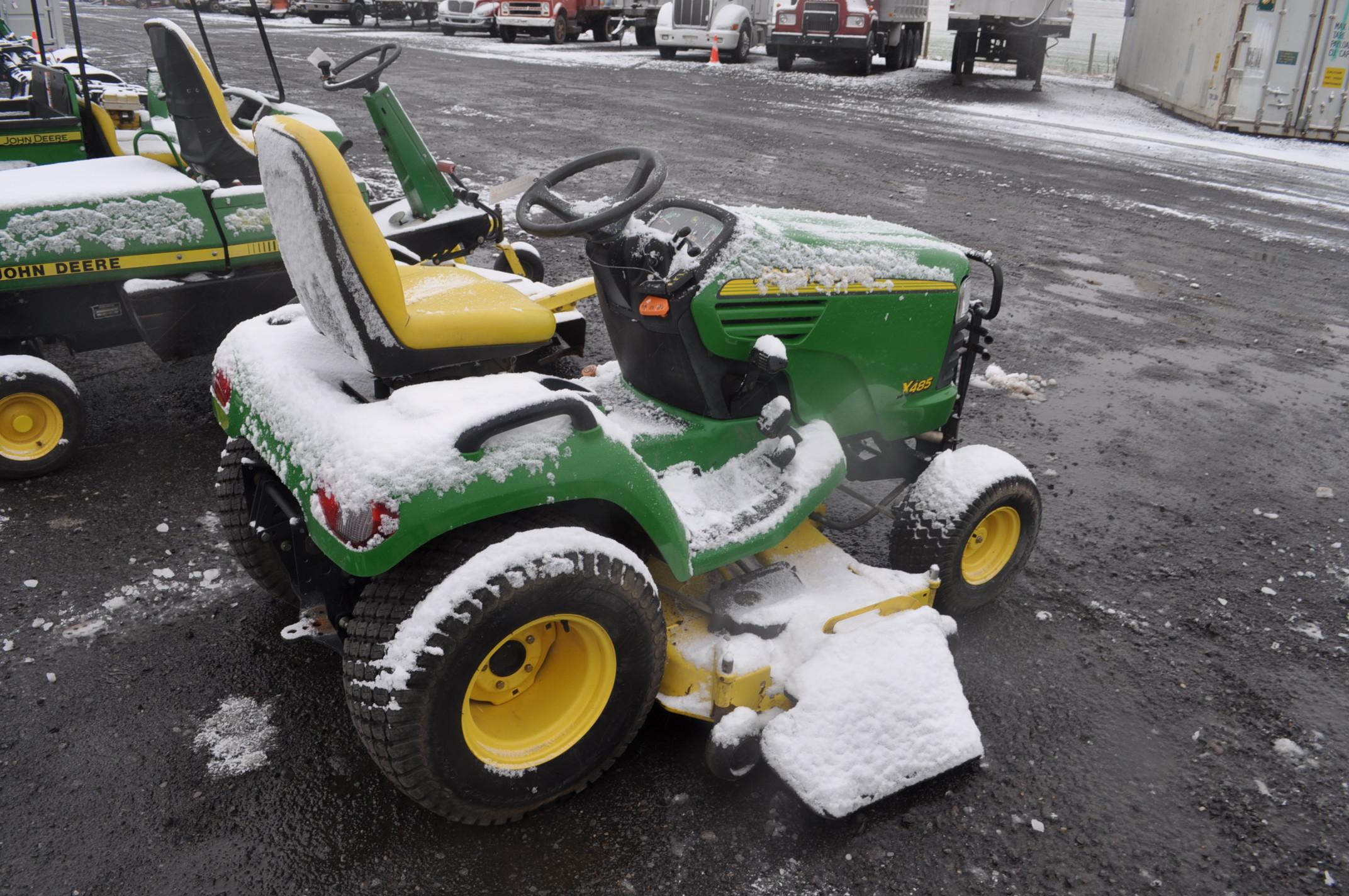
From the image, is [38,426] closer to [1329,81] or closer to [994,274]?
[994,274]

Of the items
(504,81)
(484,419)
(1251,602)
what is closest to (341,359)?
(484,419)

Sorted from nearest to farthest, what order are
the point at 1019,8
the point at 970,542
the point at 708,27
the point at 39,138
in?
the point at 970,542 < the point at 39,138 < the point at 1019,8 < the point at 708,27

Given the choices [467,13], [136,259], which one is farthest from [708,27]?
[136,259]

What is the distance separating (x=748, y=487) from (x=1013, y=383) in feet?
10.1

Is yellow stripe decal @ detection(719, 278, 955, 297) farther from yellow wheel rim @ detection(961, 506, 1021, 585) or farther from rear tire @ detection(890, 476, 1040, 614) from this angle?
yellow wheel rim @ detection(961, 506, 1021, 585)

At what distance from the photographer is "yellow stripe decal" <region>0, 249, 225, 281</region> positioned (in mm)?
4090

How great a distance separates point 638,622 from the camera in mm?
2420

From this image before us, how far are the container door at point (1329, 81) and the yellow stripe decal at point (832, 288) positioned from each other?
44.1 feet

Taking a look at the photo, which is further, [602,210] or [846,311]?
[846,311]

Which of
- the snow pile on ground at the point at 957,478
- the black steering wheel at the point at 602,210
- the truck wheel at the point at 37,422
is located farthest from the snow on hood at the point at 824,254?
the truck wheel at the point at 37,422

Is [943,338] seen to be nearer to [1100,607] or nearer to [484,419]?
[1100,607]

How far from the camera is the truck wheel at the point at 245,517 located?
301 centimetres

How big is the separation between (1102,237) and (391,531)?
26.4ft

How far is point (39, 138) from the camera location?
596 cm
